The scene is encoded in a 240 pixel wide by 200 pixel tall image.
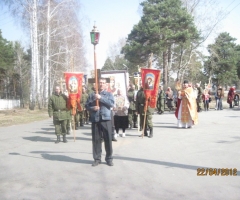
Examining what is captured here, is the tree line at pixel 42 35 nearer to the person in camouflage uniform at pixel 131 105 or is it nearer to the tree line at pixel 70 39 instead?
the tree line at pixel 70 39

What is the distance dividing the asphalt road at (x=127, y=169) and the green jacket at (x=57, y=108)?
0.88 meters

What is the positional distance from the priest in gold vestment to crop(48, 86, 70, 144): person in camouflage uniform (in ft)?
15.8

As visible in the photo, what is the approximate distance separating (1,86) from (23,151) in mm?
28295

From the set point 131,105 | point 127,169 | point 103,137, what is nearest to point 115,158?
point 103,137

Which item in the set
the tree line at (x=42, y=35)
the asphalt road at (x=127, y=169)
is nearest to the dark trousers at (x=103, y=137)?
the asphalt road at (x=127, y=169)

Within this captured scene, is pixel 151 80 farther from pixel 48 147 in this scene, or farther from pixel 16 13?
pixel 16 13

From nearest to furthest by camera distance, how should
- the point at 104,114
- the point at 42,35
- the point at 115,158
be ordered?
the point at 104,114, the point at 115,158, the point at 42,35

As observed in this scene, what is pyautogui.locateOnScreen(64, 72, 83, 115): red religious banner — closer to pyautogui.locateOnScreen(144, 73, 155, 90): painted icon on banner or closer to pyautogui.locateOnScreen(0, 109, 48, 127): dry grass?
pyautogui.locateOnScreen(144, 73, 155, 90): painted icon on banner

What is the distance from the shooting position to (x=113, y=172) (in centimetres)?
583

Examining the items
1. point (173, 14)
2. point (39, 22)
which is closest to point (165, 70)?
point (173, 14)
